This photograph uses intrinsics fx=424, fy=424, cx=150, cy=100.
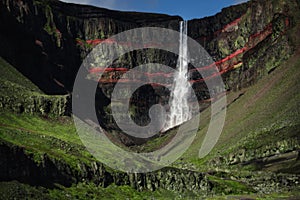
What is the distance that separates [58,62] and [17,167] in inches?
4074

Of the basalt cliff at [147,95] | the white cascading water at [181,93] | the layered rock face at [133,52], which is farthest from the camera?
the white cascading water at [181,93]

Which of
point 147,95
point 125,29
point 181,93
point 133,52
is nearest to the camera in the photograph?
point 181,93

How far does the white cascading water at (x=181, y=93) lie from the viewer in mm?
152500

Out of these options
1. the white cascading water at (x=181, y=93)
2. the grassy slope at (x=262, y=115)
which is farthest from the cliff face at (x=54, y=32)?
the grassy slope at (x=262, y=115)

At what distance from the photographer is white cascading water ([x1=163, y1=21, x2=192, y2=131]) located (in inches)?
6004

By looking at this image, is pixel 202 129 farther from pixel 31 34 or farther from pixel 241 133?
pixel 31 34

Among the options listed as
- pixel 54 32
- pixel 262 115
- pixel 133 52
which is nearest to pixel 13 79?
pixel 54 32

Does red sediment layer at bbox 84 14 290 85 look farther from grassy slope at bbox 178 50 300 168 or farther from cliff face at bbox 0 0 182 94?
grassy slope at bbox 178 50 300 168

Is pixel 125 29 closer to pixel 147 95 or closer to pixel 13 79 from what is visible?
pixel 147 95

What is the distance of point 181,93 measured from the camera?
158 metres

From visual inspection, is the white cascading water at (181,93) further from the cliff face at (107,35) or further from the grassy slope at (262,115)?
the grassy slope at (262,115)

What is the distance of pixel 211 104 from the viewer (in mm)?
146375

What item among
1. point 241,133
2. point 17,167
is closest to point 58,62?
point 241,133

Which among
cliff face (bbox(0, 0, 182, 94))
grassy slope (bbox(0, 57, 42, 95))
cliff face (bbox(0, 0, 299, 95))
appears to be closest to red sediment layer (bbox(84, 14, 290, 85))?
cliff face (bbox(0, 0, 299, 95))
